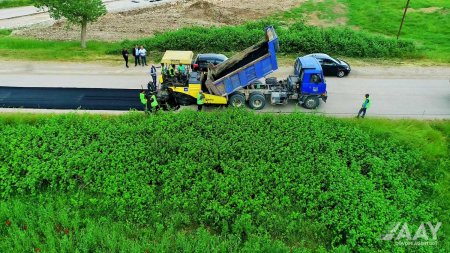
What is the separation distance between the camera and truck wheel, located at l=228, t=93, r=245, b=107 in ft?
60.0

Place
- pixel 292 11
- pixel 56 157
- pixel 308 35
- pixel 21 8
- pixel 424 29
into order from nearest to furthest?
pixel 56 157 → pixel 308 35 → pixel 424 29 → pixel 292 11 → pixel 21 8

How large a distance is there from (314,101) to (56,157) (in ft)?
38.1

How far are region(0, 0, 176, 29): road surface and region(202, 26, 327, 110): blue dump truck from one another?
77.6 ft

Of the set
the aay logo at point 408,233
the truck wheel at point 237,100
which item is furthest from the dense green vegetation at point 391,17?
the aay logo at point 408,233

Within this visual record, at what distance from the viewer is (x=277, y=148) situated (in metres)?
15.4

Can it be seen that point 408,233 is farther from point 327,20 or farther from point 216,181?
point 327,20

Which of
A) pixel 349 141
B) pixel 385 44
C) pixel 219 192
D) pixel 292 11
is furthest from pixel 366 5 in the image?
pixel 219 192

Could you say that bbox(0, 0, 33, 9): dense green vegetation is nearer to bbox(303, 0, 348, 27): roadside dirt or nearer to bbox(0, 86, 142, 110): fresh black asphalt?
bbox(0, 86, 142, 110): fresh black asphalt

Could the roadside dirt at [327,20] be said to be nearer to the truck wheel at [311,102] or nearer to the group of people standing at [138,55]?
the group of people standing at [138,55]

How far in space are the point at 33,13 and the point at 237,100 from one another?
3028 cm

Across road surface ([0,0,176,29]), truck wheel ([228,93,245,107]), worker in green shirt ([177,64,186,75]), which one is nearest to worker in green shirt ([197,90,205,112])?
truck wheel ([228,93,245,107])

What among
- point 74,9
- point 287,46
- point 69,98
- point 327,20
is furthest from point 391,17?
point 69,98

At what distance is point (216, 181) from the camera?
14.0 meters

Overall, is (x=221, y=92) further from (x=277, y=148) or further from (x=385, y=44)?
(x=385, y=44)
